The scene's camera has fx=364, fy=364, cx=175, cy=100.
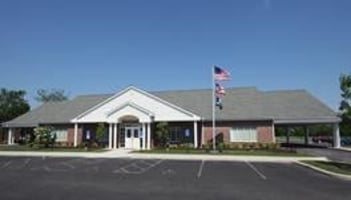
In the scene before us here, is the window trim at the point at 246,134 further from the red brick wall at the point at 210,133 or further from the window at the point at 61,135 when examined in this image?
the window at the point at 61,135

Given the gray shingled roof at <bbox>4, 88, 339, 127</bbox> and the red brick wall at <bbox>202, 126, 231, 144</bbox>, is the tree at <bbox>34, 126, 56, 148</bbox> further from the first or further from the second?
the red brick wall at <bbox>202, 126, 231, 144</bbox>

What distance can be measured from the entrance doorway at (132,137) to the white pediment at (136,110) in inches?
66.7

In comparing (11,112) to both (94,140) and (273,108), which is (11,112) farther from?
(273,108)

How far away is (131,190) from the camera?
12047 millimetres

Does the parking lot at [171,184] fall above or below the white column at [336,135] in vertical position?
below

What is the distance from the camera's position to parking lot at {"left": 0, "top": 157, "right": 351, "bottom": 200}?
1120 centimetres

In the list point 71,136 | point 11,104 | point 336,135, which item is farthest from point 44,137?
point 11,104

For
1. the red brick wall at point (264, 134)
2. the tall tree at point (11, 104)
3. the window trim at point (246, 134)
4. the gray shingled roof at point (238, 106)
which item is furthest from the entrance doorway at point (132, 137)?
the tall tree at point (11, 104)

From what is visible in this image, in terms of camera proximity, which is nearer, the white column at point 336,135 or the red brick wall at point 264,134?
the white column at point 336,135

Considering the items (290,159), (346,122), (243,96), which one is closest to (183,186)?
(346,122)

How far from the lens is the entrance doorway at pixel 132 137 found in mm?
36312

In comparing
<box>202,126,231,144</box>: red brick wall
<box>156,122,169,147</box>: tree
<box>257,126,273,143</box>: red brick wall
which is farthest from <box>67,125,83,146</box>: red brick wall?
<box>257,126,273,143</box>: red brick wall

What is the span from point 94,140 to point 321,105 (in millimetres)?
23873

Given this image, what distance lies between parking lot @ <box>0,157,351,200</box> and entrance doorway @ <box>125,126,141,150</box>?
18057mm
